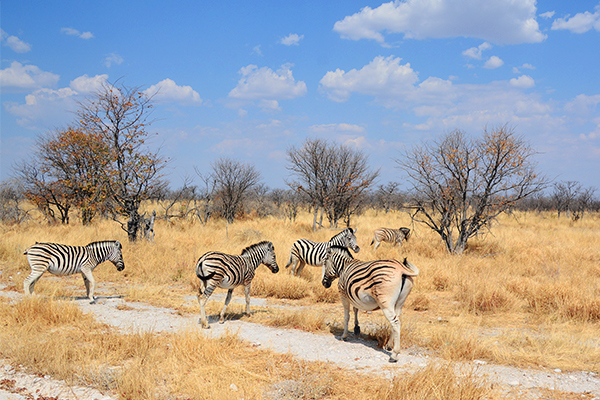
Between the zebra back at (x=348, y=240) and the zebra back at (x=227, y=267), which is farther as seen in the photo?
the zebra back at (x=348, y=240)

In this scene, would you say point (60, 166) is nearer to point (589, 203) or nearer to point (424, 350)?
point (424, 350)

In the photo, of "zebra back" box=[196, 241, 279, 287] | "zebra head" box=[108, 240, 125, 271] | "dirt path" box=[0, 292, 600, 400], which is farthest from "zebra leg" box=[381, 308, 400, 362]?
"zebra head" box=[108, 240, 125, 271]

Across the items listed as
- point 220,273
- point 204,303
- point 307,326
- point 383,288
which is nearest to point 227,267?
point 220,273

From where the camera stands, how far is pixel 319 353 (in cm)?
587

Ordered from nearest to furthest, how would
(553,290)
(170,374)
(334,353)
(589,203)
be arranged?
(170,374) < (334,353) < (553,290) < (589,203)

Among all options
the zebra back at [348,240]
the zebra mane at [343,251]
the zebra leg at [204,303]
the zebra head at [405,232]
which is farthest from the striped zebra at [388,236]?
the zebra leg at [204,303]

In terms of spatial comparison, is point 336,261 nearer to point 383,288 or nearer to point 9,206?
point 383,288

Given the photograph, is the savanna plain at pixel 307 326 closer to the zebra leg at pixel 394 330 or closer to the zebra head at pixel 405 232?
the zebra leg at pixel 394 330

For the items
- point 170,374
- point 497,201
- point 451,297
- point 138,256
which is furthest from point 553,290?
point 138,256

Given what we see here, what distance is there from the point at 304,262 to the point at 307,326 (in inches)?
181

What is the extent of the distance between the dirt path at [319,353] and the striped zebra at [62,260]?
2.56ft

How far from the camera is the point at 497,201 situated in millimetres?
14453

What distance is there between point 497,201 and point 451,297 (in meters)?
6.06

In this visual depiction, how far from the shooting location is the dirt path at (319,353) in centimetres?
479
